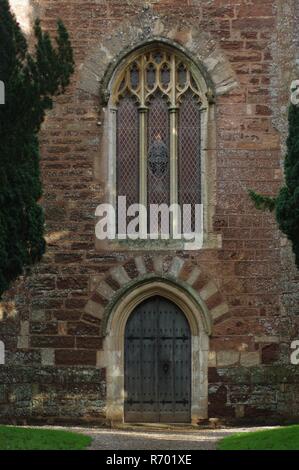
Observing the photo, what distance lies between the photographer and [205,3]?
58.2 ft

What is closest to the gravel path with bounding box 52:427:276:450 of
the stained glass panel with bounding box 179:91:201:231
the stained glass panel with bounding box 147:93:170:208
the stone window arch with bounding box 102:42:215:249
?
the stone window arch with bounding box 102:42:215:249

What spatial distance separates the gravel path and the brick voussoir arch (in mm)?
1830

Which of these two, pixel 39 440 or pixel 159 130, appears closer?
pixel 39 440

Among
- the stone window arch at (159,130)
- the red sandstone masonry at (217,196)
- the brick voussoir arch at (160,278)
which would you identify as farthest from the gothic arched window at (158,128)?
the brick voussoir arch at (160,278)

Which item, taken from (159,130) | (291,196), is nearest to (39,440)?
(291,196)

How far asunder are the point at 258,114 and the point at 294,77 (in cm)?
84

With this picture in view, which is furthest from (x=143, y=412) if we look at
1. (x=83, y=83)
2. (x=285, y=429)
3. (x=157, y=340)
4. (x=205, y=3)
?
(x=205, y=3)

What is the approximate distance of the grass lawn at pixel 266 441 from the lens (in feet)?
41.7

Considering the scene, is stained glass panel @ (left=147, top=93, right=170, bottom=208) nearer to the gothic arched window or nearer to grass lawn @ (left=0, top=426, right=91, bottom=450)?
the gothic arched window

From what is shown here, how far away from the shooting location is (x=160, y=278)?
A: 57.1 feet

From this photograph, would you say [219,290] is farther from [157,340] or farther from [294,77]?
[294,77]

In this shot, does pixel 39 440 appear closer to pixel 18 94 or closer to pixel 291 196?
pixel 18 94

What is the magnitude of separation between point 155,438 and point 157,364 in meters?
2.76

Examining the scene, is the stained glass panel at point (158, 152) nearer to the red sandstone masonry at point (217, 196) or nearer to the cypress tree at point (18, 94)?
the red sandstone masonry at point (217, 196)
